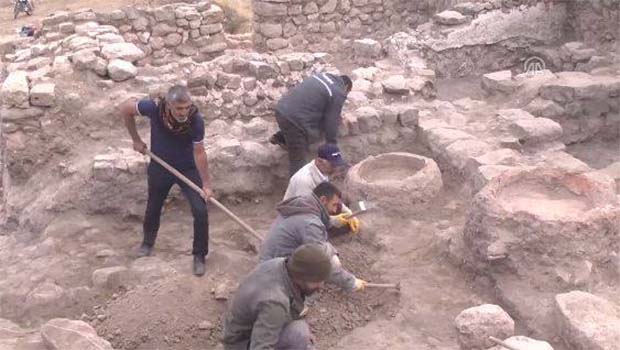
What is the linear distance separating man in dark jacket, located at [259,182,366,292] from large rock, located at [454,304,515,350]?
2.44 feet

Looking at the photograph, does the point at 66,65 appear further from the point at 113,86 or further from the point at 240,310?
the point at 240,310

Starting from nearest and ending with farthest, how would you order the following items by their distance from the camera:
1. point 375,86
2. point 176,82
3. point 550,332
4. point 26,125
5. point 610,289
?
1. point 550,332
2. point 610,289
3. point 26,125
4. point 176,82
5. point 375,86

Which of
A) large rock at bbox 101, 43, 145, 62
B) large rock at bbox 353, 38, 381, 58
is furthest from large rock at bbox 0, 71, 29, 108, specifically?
large rock at bbox 353, 38, 381, 58

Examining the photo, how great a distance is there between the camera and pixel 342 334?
17.1 feet

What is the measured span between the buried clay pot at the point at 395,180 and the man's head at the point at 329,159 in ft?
2.89

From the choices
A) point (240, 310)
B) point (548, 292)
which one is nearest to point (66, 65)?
point (240, 310)

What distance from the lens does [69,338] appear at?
14.6 feet


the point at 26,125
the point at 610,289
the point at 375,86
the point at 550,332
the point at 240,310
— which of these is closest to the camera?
the point at 240,310

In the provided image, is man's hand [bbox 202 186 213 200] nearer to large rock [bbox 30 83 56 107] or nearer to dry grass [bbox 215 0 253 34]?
large rock [bbox 30 83 56 107]

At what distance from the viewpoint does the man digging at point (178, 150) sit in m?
5.49

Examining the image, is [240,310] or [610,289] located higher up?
[240,310]

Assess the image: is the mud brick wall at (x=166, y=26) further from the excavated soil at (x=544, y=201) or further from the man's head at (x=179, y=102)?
the excavated soil at (x=544, y=201)

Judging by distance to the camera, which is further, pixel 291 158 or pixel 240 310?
pixel 291 158

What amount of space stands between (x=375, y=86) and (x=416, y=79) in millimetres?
570
